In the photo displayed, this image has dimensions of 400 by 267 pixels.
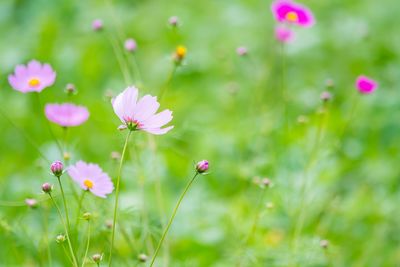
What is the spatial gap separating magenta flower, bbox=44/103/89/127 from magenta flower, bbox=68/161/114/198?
154mm

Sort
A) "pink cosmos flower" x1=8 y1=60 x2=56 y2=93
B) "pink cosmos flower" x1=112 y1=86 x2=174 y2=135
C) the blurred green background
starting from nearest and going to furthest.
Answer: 1. "pink cosmos flower" x1=112 y1=86 x2=174 y2=135
2. "pink cosmos flower" x1=8 y1=60 x2=56 y2=93
3. the blurred green background

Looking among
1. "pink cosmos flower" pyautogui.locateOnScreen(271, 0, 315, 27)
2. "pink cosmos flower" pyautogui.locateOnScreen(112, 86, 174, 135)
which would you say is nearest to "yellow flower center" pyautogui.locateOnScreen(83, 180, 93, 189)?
"pink cosmos flower" pyautogui.locateOnScreen(112, 86, 174, 135)

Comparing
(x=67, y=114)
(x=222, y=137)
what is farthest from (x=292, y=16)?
(x=222, y=137)


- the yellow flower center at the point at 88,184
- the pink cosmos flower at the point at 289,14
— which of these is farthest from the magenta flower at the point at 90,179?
the pink cosmos flower at the point at 289,14

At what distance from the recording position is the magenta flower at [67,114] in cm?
98

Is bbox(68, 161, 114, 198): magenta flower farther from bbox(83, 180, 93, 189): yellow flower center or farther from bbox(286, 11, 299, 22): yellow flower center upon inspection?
bbox(286, 11, 299, 22): yellow flower center

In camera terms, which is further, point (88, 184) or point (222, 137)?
point (222, 137)

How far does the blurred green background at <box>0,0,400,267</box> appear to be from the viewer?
121cm

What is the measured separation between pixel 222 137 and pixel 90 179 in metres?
0.80

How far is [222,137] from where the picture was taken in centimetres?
162

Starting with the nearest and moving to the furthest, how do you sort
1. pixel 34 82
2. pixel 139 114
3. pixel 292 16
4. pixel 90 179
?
pixel 139 114 < pixel 90 179 < pixel 34 82 < pixel 292 16

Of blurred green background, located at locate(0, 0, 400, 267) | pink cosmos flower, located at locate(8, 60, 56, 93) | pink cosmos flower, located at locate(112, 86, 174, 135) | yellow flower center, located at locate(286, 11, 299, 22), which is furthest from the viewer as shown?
blurred green background, located at locate(0, 0, 400, 267)

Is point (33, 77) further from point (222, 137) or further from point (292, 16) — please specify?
point (222, 137)

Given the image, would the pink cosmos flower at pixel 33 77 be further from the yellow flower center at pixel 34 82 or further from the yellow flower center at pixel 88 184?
the yellow flower center at pixel 88 184
